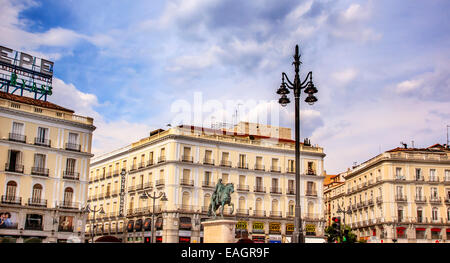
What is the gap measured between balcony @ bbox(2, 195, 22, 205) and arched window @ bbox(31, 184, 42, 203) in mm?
1301

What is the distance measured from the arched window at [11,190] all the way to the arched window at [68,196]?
476cm

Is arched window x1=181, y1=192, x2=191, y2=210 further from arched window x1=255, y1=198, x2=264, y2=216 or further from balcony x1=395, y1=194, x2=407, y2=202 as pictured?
balcony x1=395, y1=194, x2=407, y2=202

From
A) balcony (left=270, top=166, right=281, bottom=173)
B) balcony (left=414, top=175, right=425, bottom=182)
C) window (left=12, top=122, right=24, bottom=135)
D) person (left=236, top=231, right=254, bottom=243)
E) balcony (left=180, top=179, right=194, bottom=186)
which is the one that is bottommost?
person (left=236, top=231, right=254, bottom=243)

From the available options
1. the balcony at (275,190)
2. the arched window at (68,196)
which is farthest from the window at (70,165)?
the balcony at (275,190)

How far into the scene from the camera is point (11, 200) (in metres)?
43.6

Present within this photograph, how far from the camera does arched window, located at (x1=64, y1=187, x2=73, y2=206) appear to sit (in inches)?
1850

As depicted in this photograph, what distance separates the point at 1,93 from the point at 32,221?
41.3 feet

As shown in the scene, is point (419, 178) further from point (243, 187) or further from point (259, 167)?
point (243, 187)

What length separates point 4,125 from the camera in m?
44.8

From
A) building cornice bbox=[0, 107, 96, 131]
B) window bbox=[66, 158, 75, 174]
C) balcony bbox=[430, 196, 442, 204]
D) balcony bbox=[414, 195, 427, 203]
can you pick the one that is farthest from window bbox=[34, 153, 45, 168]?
balcony bbox=[430, 196, 442, 204]

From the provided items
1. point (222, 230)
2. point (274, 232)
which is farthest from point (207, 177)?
point (222, 230)
